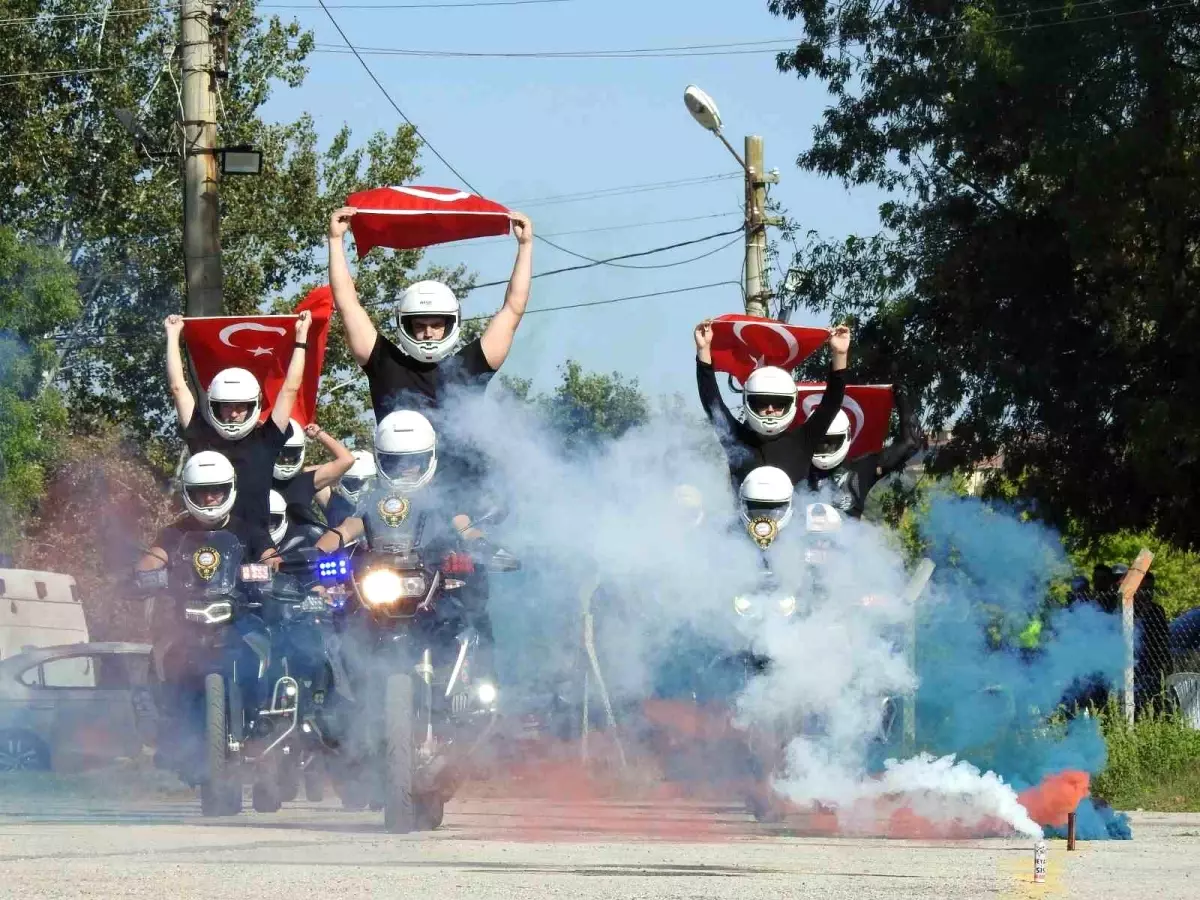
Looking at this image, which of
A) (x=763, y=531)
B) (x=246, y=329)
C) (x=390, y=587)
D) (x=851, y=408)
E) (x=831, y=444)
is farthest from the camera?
(x=851, y=408)

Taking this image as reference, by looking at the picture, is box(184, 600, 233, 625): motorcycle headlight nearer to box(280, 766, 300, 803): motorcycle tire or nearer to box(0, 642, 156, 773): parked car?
box(280, 766, 300, 803): motorcycle tire

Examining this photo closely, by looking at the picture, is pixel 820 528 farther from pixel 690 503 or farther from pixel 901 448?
pixel 901 448

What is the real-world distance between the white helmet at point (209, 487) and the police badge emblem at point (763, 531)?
9.12ft

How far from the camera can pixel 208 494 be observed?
1083cm

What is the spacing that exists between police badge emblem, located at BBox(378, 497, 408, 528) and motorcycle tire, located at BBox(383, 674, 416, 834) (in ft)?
2.37

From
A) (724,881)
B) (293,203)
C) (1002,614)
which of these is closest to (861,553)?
(1002,614)

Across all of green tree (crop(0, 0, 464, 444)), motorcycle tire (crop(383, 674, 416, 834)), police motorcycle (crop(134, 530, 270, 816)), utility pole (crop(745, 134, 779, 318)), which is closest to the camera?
motorcycle tire (crop(383, 674, 416, 834))

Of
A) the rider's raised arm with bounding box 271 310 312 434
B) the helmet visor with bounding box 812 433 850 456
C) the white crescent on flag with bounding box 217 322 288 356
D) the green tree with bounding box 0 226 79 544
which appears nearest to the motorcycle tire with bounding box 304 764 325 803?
the rider's raised arm with bounding box 271 310 312 434

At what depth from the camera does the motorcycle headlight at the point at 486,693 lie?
32.0 feet

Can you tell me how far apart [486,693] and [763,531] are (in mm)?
1626

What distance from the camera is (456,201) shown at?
11.9m

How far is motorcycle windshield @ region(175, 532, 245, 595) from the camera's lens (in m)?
10.4

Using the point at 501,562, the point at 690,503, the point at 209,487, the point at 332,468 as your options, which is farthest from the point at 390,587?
the point at 332,468

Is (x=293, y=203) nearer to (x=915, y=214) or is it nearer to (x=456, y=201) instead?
(x=915, y=214)
